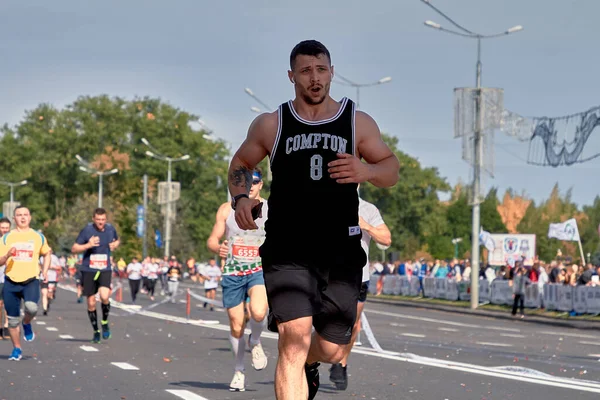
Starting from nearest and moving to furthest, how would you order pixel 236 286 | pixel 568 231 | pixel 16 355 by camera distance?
pixel 236 286
pixel 16 355
pixel 568 231

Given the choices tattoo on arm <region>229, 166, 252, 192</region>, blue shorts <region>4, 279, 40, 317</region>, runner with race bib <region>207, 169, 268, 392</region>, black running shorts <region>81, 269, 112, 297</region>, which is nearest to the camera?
tattoo on arm <region>229, 166, 252, 192</region>

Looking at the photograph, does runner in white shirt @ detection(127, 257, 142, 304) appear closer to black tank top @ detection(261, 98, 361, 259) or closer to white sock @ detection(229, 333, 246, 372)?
white sock @ detection(229, 333, 246, 372)

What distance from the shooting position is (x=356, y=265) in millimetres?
6609

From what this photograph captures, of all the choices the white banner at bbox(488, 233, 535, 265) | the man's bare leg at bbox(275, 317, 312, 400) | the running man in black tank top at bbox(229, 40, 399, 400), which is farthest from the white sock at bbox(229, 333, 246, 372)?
the white banner at bbox(488, 233, 535, 265)

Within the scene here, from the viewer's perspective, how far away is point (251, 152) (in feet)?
22.0

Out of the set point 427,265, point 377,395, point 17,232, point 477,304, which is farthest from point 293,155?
point 427,265

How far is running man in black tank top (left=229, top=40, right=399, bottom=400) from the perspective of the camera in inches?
252

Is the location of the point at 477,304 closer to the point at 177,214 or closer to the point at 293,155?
the point at 293,155

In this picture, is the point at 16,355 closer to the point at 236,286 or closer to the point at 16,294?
the point at 16,294

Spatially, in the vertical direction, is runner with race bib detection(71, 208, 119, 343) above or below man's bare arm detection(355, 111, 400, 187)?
below

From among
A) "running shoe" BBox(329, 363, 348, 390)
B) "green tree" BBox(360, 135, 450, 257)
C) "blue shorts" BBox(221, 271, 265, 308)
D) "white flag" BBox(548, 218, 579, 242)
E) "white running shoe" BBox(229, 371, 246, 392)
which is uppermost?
"green tree" BBox(360, 135, 450, 257)

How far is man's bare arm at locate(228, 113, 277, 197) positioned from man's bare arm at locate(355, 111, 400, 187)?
419mm

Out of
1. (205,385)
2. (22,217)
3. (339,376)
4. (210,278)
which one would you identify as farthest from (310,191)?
(210,278)

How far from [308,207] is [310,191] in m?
0.08
